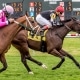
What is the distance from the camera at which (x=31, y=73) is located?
980 cm

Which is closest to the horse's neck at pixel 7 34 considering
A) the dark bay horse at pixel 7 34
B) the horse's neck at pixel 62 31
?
the dark bay horse at pixel 7 34

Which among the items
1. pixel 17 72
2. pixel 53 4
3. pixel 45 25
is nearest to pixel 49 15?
pixel 45 25

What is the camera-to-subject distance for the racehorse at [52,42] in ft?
33.9

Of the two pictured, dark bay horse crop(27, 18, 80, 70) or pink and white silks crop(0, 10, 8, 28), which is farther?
dark bay horse crop(27, 18, 80, 70)

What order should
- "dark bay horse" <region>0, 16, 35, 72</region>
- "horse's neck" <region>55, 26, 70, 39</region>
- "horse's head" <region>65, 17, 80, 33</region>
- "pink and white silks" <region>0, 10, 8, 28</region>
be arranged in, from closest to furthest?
"dark bay horse" <region>0, 16, 35, 72</region> < "pink and white silks" <region>0, 10, 8, 28</region> < "horse's neck" <region>55, 26, 70, 39</region> < "horse's head" <region>65, 17, 80, 33</region>

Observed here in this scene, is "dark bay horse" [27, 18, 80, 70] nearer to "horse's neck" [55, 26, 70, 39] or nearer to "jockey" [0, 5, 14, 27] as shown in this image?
"horse's neck" [55, 26, 70, 39]

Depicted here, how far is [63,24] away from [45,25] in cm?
51

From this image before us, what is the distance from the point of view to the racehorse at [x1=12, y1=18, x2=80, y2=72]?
10328 millimetres

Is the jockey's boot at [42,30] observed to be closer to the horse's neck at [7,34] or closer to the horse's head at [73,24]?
the horse's head at [73,24]

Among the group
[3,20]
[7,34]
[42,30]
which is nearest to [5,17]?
[3,20]

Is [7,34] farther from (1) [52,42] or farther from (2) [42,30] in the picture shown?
(1) [52,42]

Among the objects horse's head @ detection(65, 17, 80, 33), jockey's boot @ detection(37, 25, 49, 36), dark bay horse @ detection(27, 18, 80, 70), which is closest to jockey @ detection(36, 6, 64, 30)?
jockey's boot @ detection(37, 25, 49, 36)

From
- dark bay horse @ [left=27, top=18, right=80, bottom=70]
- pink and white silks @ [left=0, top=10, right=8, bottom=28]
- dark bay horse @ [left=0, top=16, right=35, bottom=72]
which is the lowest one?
dark bay horse @ [left=27, top=18, right=80, bottom=70]

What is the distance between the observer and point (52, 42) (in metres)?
10.7
